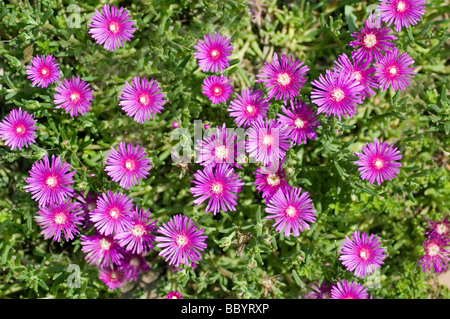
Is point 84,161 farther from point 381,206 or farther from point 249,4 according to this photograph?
point 381,206

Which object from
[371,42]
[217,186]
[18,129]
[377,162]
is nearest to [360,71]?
[371,42]

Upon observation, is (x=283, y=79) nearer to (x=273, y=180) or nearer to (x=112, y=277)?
(x=273, y=180)

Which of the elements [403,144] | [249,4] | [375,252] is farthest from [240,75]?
[375,252]

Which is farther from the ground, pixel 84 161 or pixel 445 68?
pixel 445 68

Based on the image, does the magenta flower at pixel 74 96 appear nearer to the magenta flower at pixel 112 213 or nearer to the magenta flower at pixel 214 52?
the magenta flower at pixel 112 213

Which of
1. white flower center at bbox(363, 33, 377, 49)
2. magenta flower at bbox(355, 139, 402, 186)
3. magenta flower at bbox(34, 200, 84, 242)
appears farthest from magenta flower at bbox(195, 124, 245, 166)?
white flower center at bbox(363, 33, 377, 49)
